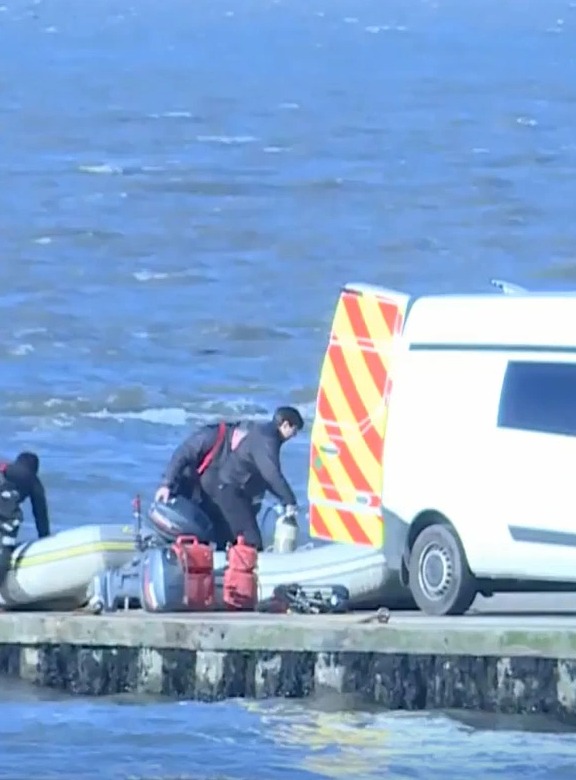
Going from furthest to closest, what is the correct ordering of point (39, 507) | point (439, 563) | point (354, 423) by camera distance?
point (39, 507) < point (354, 423) < point (439, 563)

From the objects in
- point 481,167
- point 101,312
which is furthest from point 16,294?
point 481,167

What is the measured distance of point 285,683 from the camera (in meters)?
17.1

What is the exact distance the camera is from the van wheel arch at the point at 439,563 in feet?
55.7

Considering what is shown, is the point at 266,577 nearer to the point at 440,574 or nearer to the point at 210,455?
the point at 210,455

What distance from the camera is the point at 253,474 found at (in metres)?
18.4

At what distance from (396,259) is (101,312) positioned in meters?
8.27

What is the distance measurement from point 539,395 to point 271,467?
214cm

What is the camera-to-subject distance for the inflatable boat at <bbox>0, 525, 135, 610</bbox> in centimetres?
1823

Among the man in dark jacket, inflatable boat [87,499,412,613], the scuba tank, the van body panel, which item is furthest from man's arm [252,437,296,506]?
the van body panel

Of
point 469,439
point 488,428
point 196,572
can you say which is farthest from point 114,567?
point 488,428

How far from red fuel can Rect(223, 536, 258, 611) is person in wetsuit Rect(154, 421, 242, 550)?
70 centimetres

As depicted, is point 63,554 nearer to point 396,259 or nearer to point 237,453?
point 237,453

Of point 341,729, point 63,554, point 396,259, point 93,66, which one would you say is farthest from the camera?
point 93,66

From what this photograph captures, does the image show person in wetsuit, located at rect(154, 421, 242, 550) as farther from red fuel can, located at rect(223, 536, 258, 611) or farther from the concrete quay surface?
the concrete quay surface
